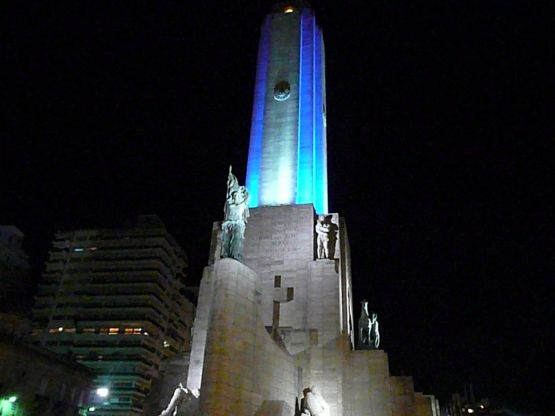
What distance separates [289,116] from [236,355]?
54.4 ft

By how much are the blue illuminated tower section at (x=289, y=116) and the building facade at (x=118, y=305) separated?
108 ft

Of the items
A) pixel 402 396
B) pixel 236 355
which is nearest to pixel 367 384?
pixel 402 396

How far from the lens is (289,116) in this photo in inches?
1156

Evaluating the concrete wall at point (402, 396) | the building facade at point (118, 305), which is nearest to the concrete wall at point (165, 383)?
the concrete wall at point (402, 396)

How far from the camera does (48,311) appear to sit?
61.7 m

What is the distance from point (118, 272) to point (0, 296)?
1354 cm

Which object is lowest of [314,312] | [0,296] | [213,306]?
Answer: [213,306]

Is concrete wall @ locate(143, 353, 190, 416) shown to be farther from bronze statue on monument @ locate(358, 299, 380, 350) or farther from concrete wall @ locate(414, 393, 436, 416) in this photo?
concrete wall @ locate(414, 393, 436, 416)

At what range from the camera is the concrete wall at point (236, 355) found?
1522 centimetres

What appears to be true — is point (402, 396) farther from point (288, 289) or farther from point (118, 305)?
point (118, 305)

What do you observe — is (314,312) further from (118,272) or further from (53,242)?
(53,242)

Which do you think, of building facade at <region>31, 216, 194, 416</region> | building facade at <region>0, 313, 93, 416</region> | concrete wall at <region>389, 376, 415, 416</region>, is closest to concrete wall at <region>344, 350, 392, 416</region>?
concrete wall at <region>389, 376, 415, 416</region>

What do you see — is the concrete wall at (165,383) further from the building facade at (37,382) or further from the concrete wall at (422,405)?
the building facade at (37,382)

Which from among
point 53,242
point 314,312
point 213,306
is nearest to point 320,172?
point 314,312
